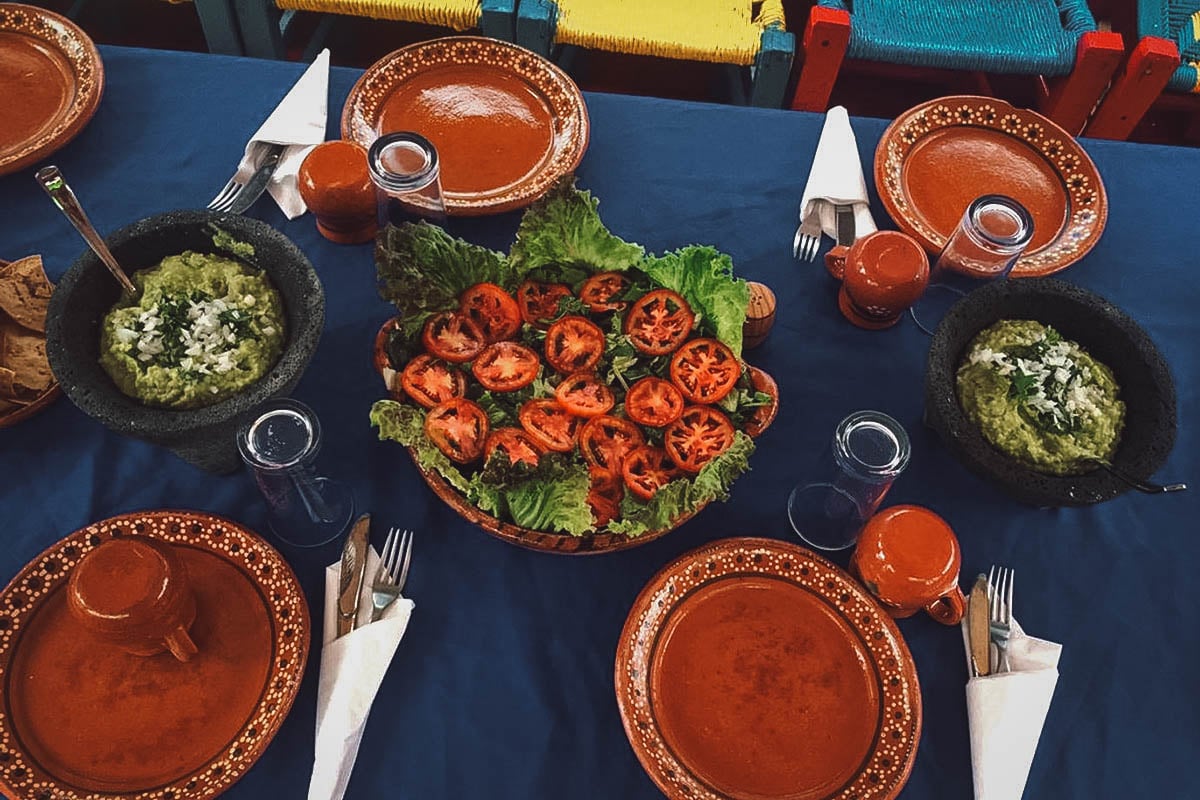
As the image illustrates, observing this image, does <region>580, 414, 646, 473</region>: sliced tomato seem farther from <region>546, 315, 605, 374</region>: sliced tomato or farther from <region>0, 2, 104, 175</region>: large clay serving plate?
<region>0, 2, 104, 175</region>: large clay serving plate

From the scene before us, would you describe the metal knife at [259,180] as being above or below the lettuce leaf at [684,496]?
below

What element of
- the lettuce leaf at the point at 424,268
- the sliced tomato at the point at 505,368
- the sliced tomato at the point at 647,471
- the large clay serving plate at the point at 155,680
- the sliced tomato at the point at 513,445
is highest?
the lettuce leaf at the point at 424,268

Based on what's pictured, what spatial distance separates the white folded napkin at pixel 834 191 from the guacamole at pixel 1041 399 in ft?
1.27

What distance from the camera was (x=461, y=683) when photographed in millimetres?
1224

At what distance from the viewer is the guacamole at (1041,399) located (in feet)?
4.05

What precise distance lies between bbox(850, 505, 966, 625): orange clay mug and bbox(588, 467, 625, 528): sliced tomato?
340 millimetres

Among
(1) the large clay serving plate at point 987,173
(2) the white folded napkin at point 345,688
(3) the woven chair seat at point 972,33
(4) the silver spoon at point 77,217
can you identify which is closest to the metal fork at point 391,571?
(2) the white folded napkin at point 345,688

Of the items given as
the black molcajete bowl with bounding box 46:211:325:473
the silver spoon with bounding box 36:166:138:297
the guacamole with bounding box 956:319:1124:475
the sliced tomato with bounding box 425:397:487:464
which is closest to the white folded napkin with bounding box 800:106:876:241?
the guacamole with bounding box 956:319:1124:475

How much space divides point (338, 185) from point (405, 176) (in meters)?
0.13

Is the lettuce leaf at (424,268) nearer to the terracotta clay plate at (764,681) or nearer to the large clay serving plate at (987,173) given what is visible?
the terracotta clay plate at (764,681)

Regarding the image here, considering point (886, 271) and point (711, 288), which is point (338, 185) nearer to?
point (711, 288)

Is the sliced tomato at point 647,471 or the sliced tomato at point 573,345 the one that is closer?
the sliced tomato at point 647,471

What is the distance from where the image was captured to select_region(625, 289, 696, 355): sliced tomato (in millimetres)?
1304

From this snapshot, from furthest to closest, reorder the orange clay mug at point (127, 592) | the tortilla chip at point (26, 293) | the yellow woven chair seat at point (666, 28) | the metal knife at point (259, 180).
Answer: the yellow woven chair seat at point (666, 28)
the metal knife at point (259, 180)
the tortilla chip at point (26, 293)
the orange clay mug at point (127, 592)
